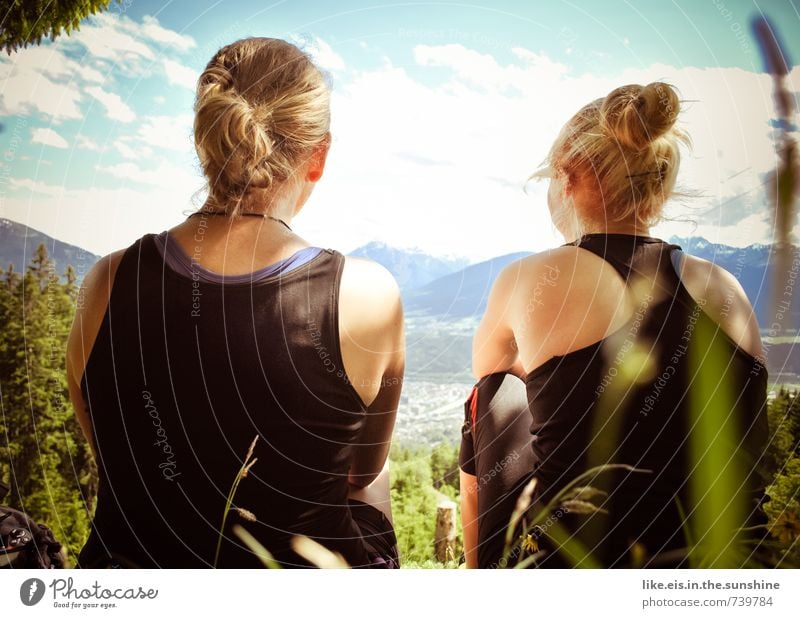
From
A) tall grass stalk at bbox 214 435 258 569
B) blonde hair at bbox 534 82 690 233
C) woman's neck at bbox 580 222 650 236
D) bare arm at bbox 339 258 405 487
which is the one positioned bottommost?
tall grass stalk at bbox 214 435 258 569

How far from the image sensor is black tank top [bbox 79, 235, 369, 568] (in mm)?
1388

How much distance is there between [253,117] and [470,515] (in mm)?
1106

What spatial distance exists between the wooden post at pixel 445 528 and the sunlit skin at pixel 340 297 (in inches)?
15.4

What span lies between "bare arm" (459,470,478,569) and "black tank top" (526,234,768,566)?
0.17 meters

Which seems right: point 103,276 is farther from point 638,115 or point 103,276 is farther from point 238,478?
point 638,115

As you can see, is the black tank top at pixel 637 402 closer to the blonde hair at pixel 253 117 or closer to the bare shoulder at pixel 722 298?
the bare shoulder at pixel 722 298

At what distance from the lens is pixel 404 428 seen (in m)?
1.75

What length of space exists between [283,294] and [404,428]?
57 centimetres

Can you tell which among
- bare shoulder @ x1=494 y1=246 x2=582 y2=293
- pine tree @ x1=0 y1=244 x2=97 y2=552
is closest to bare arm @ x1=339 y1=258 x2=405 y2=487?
bare shoulder @ x1=494 y1=246 x2=582 y2=293

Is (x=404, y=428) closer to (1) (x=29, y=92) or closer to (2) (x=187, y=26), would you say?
(2) (x=187, y=26)

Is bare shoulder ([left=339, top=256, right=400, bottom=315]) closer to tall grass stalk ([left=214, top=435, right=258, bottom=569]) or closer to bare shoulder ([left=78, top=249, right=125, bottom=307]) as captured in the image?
tall grass stalk ([left=214, top=435, right=258, bottom=569])

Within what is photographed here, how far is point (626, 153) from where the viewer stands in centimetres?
153

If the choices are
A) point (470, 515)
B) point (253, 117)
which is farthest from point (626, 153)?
point (470, 515)
